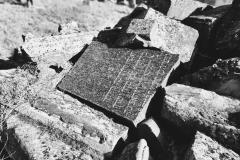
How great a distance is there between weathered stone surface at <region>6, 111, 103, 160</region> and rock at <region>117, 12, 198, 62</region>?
6.77 feet

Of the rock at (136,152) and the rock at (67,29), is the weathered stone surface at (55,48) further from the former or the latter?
the rock at (136,152)

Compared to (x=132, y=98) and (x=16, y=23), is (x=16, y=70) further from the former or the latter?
(x=16, y=23)

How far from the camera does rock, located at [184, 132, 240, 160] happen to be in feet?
9.37

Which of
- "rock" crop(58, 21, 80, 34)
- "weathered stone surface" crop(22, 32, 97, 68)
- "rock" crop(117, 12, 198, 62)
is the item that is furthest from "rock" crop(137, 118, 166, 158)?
"rock" crop(58, 21, 80, 34)

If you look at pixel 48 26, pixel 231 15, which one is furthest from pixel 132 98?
pixel 48 26

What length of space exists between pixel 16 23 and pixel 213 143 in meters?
5.77

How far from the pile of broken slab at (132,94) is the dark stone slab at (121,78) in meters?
0.02

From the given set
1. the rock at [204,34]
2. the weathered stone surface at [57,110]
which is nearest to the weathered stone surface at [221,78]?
the rock at [204,34]

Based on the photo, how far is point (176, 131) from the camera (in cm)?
353

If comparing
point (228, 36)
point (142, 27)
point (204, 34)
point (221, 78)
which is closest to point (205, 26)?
point (204, 34)

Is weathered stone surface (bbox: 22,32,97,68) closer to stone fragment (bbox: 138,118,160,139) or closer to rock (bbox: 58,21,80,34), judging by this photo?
rock (bbox: 58,21,80,34)

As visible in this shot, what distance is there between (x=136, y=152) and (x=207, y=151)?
2.61 ft

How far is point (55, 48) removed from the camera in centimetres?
482

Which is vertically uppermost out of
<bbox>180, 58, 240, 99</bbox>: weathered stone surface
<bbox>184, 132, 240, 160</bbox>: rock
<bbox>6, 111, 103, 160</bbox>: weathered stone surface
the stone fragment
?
<bbox>180, 58, 240, 99</bbox>: weathered stone surface
